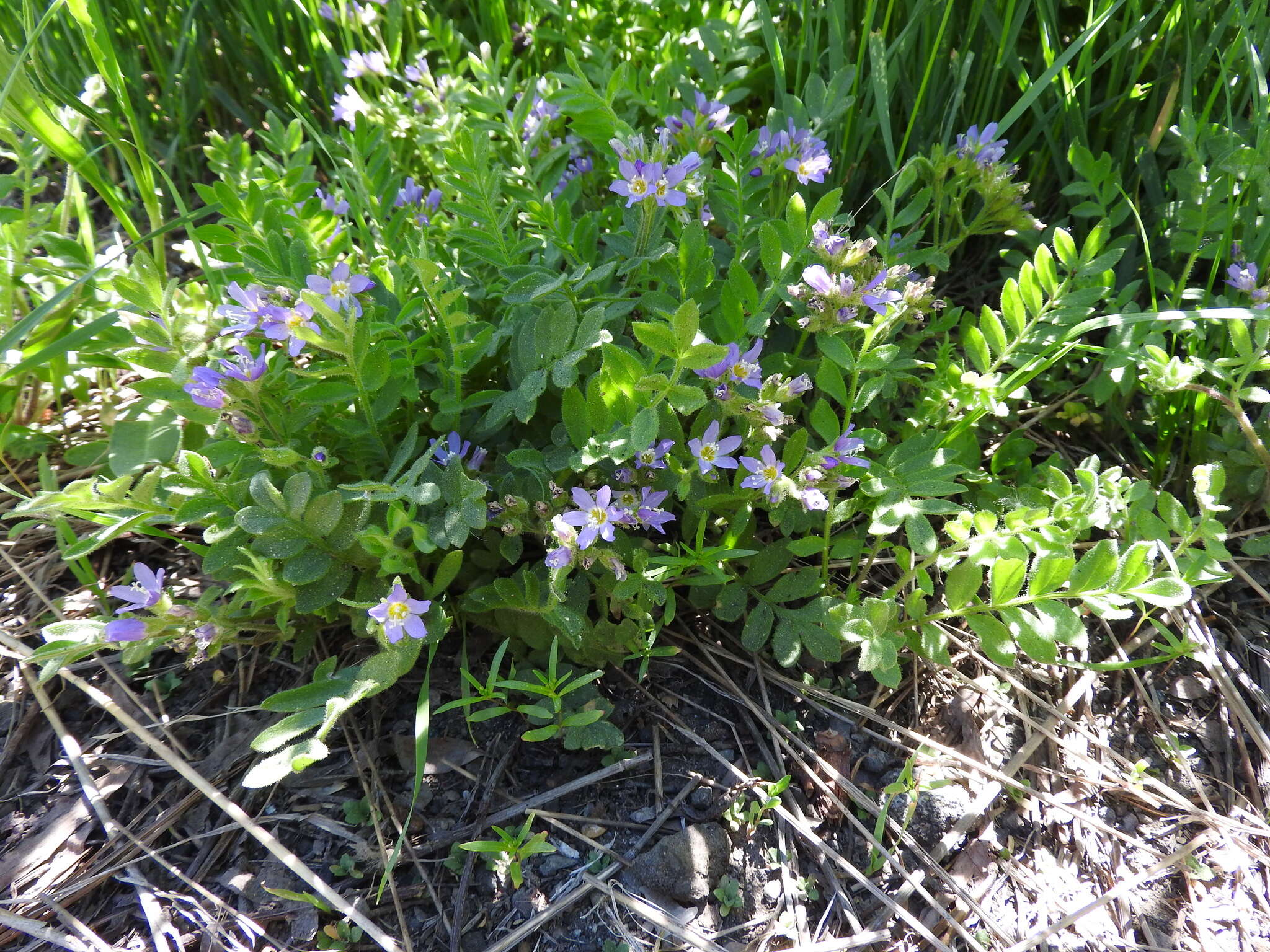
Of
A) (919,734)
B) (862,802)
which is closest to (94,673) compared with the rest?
(862,802)

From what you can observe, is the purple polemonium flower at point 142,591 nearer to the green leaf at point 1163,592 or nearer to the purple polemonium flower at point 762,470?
the purple polemonium flower at point 762,470

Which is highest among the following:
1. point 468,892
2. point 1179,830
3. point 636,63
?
point 636,63

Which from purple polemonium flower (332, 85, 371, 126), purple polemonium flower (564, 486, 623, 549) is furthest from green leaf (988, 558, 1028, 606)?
purple polemonium flower (332, 85, 371, 126)

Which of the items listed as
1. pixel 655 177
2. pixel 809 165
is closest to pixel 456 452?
pixel 655 177

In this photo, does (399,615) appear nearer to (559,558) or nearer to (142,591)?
(559,558)

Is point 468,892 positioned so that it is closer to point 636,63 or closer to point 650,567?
point 650,567
